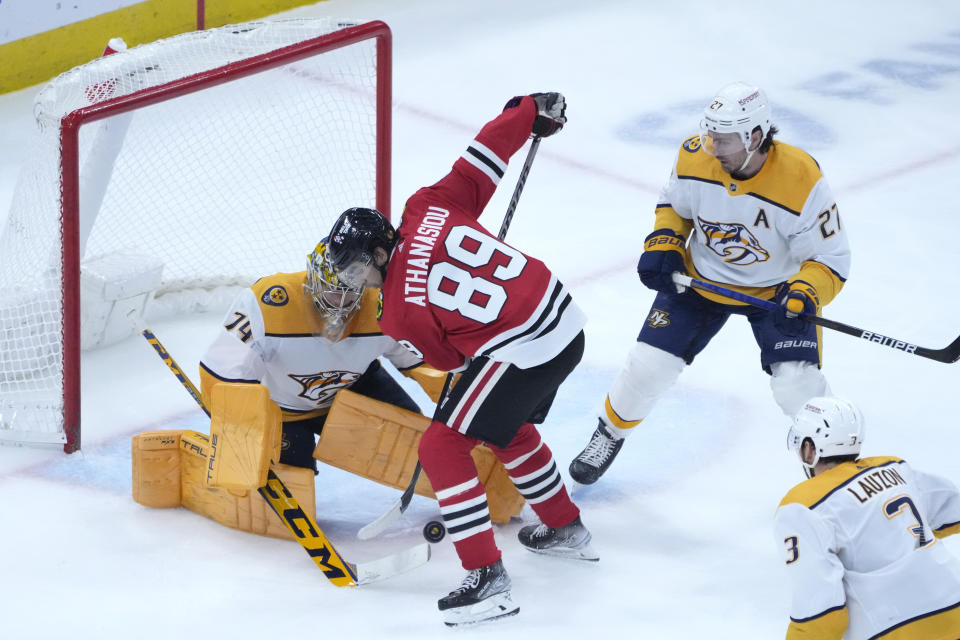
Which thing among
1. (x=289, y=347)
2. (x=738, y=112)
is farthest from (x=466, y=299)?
(x=738, y=112)

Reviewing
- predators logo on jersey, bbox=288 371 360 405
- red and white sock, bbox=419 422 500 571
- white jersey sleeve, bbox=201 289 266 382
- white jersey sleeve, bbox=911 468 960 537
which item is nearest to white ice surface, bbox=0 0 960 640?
red and white sock, bbox=419 422 500 571

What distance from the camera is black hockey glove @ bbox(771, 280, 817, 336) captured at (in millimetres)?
2904

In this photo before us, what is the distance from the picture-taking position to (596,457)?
3314 mm

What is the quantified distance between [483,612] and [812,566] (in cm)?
79

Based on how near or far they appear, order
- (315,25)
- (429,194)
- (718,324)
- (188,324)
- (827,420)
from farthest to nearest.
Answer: (188,324) → (315,25) → (718,324) → (429,194) → (827,420)

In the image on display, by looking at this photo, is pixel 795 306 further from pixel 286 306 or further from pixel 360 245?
pixel 286 306

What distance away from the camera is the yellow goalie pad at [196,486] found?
3.00 metres

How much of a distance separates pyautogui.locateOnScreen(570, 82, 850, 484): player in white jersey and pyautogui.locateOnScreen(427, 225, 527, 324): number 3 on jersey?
509 mm

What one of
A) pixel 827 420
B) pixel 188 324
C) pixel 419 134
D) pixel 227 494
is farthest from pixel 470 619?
pixel 419 134

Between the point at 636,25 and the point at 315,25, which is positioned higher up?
the point at 315,25

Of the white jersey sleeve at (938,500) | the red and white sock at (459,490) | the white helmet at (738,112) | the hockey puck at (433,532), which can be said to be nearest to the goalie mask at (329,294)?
the red and white sock at (459,490)

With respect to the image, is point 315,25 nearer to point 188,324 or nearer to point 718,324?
point 188,324

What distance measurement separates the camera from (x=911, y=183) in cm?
523

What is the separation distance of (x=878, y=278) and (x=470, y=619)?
7.69ft
